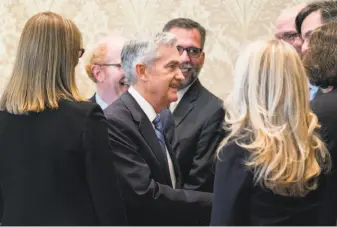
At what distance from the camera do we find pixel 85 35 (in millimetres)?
4707

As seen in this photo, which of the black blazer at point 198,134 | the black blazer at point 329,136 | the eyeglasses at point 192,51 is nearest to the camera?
the black blazer at point 329,136

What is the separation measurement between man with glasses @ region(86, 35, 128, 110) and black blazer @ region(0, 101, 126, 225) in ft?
4.87

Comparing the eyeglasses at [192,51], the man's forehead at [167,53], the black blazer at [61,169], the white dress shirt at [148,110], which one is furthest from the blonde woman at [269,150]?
the eyeglasses at [192,51]

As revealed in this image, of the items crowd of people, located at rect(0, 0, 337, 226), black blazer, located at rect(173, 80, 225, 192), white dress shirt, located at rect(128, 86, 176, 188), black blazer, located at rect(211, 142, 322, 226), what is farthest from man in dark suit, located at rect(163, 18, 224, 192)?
black blazer, located at rect(211, 142, 322, 226)

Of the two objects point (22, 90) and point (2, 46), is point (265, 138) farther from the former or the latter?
point (2, 46)

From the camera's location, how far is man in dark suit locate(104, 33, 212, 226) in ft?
9.30

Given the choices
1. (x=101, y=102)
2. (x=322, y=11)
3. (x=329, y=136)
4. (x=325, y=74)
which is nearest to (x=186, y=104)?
(x=101, y=102)

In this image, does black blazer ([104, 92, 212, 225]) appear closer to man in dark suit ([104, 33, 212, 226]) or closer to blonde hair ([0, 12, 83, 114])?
man in dark suit ([104, 33, 212, 226])

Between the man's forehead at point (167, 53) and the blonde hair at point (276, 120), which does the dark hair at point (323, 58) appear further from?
the man's forehead at point (167, 53)

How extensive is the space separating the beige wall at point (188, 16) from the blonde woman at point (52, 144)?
2.22m

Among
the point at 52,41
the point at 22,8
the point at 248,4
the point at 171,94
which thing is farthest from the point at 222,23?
the point at 52,41

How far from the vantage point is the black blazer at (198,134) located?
3.20 meters

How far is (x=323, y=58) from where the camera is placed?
2.69 metres

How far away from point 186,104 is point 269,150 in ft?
4.84
